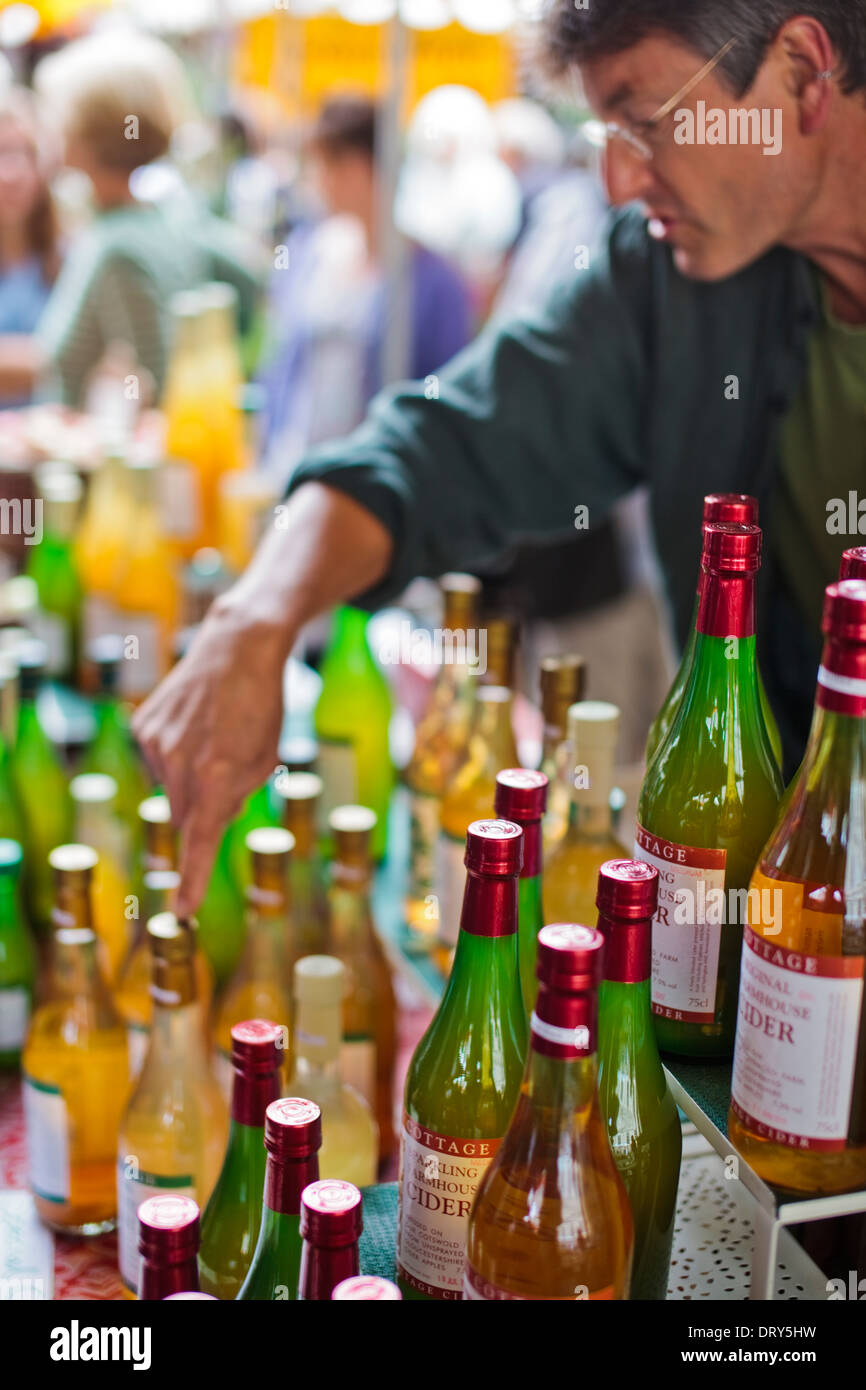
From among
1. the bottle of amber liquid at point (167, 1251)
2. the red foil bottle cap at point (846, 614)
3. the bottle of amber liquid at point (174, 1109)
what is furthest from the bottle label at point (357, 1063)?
the red foil bottle cap at point (846, 614)

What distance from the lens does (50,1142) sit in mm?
1160

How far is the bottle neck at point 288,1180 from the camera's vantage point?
31.1 inches

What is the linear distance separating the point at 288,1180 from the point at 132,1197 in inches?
12.8

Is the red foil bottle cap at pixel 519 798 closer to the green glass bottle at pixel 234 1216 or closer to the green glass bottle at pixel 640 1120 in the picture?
the green glass bottle at pixel 640 1120

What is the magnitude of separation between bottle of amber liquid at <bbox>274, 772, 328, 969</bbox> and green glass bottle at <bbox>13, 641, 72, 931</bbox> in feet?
1.56

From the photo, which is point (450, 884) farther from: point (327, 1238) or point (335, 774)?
point (327, 1238)

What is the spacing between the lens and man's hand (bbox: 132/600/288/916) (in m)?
1.19

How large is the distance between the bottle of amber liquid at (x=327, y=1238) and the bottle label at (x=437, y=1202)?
90 millimetres

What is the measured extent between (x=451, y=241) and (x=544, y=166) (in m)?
0.91

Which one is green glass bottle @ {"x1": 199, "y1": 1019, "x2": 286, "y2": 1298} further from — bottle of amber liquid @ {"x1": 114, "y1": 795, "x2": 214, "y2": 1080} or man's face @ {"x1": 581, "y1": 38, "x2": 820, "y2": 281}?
man's face @ {"x1": 581, "y1": 38, "x2": 820, "y2": 281}

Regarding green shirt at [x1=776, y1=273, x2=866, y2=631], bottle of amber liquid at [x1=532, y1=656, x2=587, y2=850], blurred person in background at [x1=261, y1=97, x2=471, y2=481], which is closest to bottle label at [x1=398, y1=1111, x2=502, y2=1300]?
bottle of amber liquid at [x1=532, y1=656, x2=587, y2=850]

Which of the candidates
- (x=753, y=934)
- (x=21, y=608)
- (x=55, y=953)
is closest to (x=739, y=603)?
(x=753, y=934)
